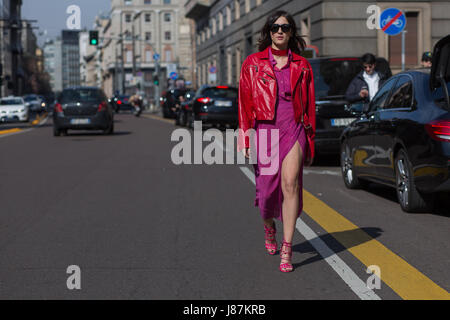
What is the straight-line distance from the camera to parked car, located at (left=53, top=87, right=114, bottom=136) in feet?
82.1

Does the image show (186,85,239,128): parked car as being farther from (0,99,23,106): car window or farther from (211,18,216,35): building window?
(211,18,216,35): building window

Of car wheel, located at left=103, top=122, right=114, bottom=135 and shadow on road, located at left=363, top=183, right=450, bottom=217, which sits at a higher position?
car wheel, located at left=103, top=122, right=114, bottom=135

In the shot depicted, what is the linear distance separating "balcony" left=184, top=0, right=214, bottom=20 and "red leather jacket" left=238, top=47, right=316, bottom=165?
56644mm

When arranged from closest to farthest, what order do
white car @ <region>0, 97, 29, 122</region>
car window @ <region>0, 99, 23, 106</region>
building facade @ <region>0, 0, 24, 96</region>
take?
1. white car @ <region>0, 97, 29, 122</region>
2. car window @ <region>0, 99, 23, 106</region>
3. building facade @ <region>0, 0, 24, 96</region>

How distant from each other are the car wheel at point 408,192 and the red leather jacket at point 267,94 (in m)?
2.79

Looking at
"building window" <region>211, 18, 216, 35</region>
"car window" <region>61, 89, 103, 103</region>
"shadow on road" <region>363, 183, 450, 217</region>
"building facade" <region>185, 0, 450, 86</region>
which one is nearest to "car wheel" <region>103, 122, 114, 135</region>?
"car window" <region>61, 89, 103, 103</region>

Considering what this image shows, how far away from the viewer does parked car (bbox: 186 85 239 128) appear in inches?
1078

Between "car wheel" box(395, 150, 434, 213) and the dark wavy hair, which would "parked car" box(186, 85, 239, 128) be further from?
the dark wavy hair

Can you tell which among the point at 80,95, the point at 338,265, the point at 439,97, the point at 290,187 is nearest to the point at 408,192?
the point at 439,97

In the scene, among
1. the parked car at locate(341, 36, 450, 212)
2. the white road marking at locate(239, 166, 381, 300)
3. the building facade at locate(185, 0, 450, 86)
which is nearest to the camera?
the white road marking at locate(239, 166, 381, 300)

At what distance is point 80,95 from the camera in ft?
83.6

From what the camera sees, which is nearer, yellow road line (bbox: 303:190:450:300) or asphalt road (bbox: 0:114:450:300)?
yellow road line (bbox: 303:190:450:300)

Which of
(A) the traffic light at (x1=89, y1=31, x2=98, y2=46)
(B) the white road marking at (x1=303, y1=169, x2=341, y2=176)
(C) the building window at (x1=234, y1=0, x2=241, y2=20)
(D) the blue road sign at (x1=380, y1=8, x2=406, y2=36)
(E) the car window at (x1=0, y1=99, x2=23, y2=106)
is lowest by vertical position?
(B) the white road marking at (x1=303, y1=169, x2=341, y2=176)

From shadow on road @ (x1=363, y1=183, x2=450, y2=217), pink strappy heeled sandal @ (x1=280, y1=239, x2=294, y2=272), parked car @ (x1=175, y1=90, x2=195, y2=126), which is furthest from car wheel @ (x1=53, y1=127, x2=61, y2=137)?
pink strappy heeled sandal @ (x1=280, y1=239, x2=294, y2=272)
